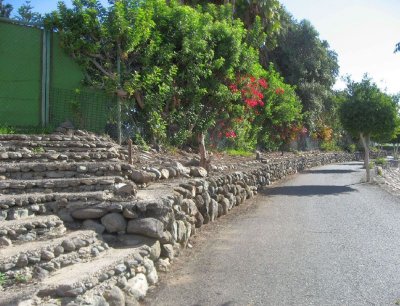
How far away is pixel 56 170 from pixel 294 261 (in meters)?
4.11

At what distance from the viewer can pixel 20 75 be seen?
11.6 metres

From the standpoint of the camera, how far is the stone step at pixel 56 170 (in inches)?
301

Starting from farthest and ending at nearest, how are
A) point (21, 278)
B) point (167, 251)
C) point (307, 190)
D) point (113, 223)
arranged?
point (307, 190)
point (167, 251)
point (113, 223)
point (21, 278)

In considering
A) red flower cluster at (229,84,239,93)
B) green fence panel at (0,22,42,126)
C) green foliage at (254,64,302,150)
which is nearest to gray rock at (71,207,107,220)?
green fence panel at (0,22,42,126)

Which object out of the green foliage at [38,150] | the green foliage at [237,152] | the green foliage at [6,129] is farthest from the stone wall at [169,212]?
the green foliage at [237,152]

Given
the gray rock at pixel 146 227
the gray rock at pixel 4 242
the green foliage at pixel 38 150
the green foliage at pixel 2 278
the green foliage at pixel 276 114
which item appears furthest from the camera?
the green foliage at pixel 276 114

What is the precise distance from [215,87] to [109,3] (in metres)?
4.05

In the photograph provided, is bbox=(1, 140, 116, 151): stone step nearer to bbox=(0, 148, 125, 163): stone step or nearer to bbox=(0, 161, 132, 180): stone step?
bbox=(0, 148, 125, 163): stone step

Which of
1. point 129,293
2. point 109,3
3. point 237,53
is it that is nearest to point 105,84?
point 109,3

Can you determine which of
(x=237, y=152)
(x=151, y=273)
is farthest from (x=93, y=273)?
(x=237, y=152)

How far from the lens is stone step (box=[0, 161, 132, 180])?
7637 mm

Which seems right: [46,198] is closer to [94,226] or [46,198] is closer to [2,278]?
[94,226]

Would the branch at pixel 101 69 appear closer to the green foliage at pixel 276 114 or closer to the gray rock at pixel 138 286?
the gray rock at pixel 138 286

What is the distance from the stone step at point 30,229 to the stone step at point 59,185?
0.95 m
